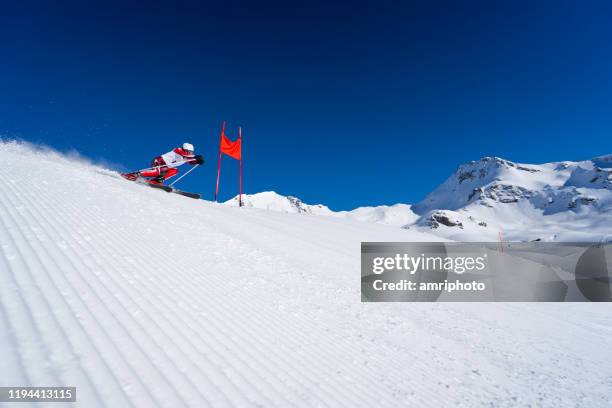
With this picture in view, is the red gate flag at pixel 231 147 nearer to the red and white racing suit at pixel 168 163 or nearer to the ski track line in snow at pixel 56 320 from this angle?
the red and white racing suit at pixel 168 163

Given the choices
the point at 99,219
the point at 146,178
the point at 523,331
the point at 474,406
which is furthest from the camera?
the point at 146,178

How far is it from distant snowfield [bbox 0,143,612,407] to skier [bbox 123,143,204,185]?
8.12 meters

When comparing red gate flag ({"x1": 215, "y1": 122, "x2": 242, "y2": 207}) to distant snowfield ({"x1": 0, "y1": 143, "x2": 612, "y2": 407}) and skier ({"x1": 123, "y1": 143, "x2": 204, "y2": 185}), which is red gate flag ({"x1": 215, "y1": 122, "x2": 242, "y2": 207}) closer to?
skier ({"x1": 123, "y1": 143, "x2": 204, "y2": 185})

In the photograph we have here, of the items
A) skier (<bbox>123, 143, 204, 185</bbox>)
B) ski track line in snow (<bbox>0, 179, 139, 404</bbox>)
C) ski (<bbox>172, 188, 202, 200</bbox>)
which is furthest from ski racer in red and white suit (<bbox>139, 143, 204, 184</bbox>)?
ski track line in snow (<bbox>0, 179, 139, 404</bbox>)

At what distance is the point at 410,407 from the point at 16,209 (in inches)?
304

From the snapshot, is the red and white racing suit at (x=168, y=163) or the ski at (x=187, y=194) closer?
the red and white racing suit at (x=168, y=163)

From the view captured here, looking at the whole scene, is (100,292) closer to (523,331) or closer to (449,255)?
(523,331)

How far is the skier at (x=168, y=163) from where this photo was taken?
61.8 ft

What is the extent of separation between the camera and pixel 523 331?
8.66 metres

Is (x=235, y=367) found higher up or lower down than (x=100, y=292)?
lower down

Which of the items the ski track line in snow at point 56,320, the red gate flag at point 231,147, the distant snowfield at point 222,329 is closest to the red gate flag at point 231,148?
the red gate flag at point 231,147

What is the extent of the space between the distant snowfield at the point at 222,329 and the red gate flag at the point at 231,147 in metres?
10.4

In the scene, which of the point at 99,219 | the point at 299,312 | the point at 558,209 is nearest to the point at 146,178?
the point at 99,219

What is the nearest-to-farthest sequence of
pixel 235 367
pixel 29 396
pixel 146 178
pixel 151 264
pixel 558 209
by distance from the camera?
pixel 29 396 < pixel 235 367 < pixel 151 264 < pixel 146 178 < pixel 558 209
